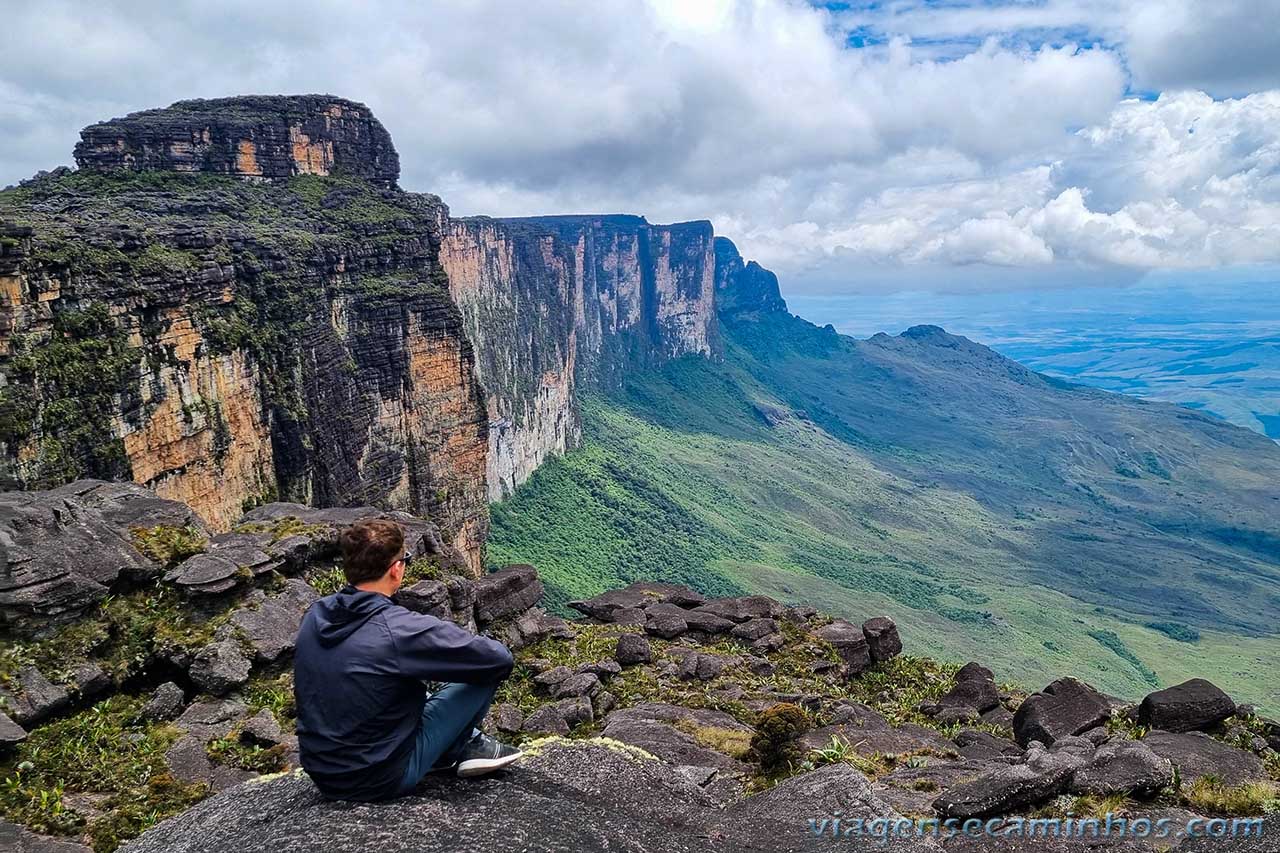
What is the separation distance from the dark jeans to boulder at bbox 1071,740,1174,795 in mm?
7795

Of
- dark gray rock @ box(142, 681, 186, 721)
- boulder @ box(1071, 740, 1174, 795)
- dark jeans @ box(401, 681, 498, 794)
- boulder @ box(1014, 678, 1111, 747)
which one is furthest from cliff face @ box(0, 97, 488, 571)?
boulder @ box(1014, 678, 1111, 747)

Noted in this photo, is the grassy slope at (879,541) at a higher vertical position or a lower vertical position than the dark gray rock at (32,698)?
lower

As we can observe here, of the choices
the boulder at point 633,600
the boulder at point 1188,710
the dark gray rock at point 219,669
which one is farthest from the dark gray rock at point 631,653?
→ the boulder at point 1188,710

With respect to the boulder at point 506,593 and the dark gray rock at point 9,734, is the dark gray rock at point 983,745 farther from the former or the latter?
the dark gray rock at point 9,734

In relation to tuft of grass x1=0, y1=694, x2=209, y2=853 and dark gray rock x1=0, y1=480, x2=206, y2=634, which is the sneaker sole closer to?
tuft of grass x1=0, y1=694, x2=209, y2=853

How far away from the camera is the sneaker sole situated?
25.0 feet

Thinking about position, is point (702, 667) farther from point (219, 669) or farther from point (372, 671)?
point (372, 671)

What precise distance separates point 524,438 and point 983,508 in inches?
3643

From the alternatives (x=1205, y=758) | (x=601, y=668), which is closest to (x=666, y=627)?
(x=601, y=668)

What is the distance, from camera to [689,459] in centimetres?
14238

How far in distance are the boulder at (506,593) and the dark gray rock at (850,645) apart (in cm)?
933

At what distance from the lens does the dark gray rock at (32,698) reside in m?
11.5

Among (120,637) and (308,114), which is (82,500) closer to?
(120,637)

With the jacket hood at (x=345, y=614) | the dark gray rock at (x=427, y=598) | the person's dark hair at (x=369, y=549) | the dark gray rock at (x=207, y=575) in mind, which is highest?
the person's dark hair at (x=369, y=549)
